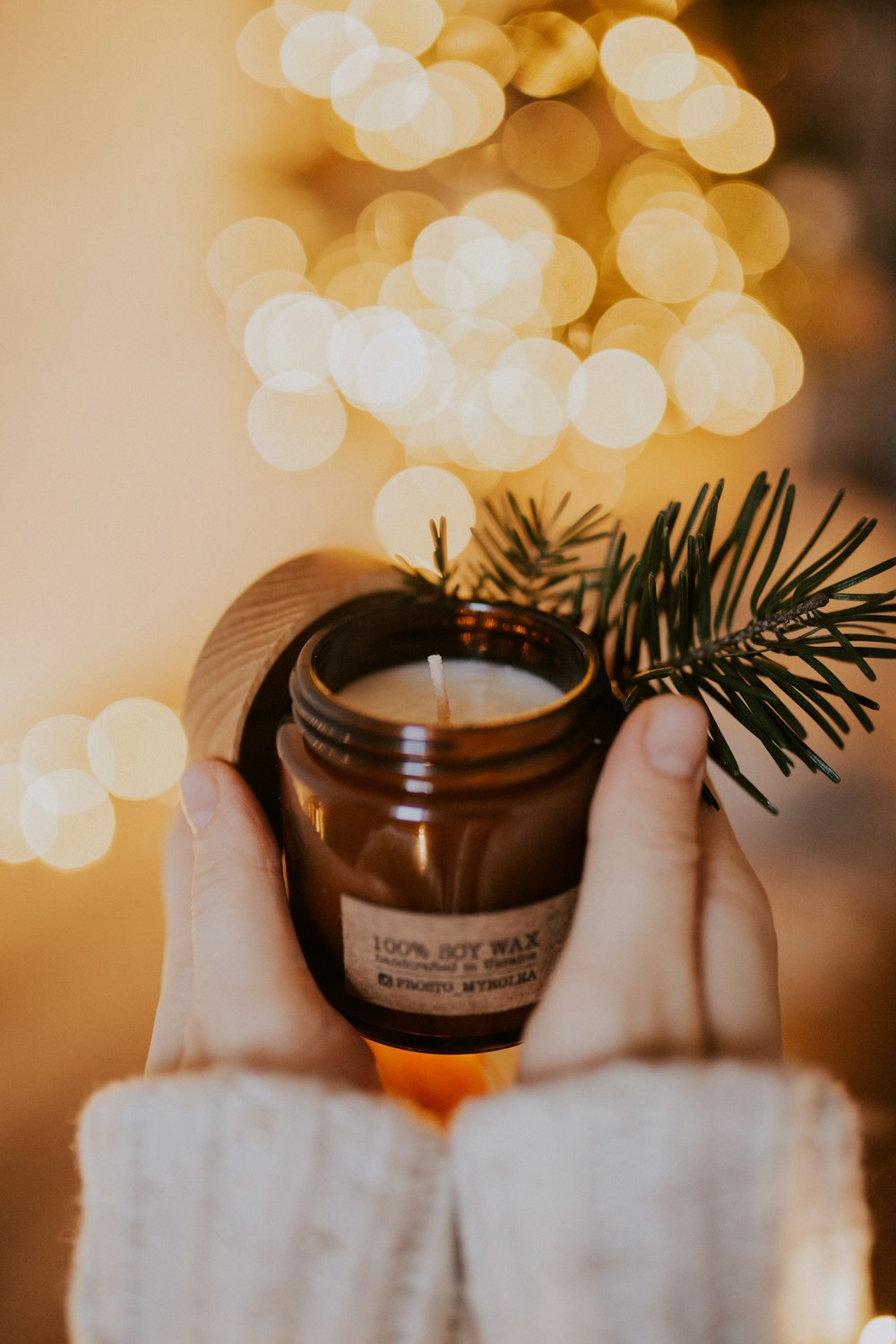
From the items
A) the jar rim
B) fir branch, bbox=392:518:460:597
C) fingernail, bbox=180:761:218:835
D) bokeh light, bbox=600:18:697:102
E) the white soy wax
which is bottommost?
fingernail, bbox=180:761:218:835

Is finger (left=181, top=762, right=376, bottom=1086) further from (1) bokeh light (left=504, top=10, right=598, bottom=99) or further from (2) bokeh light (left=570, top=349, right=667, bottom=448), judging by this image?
(2) bokeh light (left=570, top=349, right=667, bottom=448)

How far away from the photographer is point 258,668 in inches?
20.9

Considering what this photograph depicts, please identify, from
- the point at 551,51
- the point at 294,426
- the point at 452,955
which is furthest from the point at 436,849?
the point at 294,426

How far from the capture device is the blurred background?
938 mm

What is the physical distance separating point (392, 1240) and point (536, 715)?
237 millimetres

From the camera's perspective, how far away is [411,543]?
155 cm

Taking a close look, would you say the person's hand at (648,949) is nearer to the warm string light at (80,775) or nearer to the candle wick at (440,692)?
the candle wick at (440,692)

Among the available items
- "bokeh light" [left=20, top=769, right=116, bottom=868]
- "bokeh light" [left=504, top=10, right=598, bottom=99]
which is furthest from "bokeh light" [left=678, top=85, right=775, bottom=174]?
"bokeh light" [left=20, top=769, right=116, bottom=868]

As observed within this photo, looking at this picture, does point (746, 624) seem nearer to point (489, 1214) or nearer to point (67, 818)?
point (489, 1214)

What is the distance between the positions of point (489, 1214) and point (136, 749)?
1.04 m

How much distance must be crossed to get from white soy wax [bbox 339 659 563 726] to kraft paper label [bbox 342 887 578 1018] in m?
0.11

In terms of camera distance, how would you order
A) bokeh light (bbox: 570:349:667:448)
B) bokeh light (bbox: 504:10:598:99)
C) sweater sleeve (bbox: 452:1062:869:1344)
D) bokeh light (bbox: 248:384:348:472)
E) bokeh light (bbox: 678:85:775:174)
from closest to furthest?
sweater sleeve (bbox: 452:1062:869:1344) → bokeh light (bbox: 504:10:598:99) → bokeh light (bbox: 678:85:775:174) → bokeh light (bbox: 570:349:667:448) → bokeh light (bbox: 248:384:348:472)

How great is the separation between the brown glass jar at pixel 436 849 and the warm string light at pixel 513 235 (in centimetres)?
30

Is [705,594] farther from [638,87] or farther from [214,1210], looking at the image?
[638,87]
